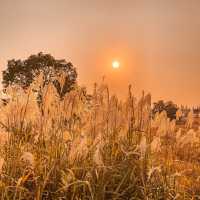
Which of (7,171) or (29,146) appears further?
(29,146)

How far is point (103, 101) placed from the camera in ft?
9.11

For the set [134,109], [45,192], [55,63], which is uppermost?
[55,63]

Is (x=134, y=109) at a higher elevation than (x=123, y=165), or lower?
higher

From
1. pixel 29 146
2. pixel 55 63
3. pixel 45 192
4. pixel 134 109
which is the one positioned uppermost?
pixel 55 63

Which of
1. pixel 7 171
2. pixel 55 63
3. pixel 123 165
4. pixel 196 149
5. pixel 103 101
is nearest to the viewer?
pixel 7 171

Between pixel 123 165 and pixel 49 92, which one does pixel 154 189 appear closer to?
pixel 123 165

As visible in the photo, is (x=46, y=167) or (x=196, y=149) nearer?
(x=46, y=167)

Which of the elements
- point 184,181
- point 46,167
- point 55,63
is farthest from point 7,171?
point 55,63

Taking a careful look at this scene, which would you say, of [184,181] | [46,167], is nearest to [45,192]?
[46,167]

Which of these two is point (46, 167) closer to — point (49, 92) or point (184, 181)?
point (49, 92)

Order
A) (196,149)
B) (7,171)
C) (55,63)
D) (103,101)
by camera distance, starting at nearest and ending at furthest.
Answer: (7,171) < (103,101) < (196,149) < (55,63)

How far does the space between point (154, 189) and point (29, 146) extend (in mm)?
771

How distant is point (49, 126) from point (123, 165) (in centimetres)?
48

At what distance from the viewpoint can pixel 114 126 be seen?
2.85 meters
